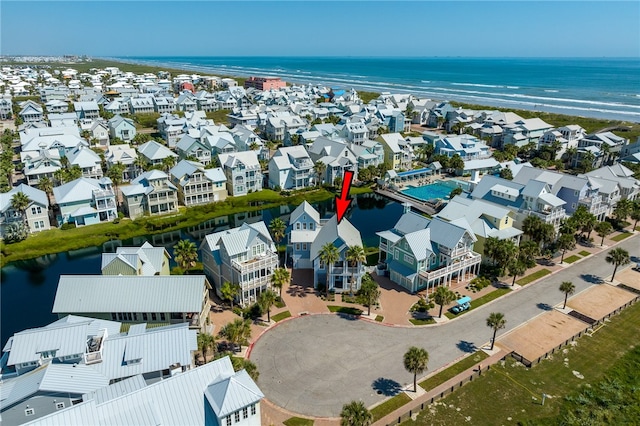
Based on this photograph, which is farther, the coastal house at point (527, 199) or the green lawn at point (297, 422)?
the coastal house at point (527, 199)

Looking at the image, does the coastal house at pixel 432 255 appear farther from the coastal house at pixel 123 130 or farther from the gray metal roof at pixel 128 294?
the coastal house at pixel 123 130

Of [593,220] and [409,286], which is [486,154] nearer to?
[593,220]

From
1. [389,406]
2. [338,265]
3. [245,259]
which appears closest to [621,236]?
[338,265]

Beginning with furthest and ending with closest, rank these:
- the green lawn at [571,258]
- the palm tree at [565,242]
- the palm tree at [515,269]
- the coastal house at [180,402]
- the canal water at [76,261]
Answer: the green lawn at [571,258], the palm tree at [565,242], the palm tree at [515,269], the canal water at [76,261], the coastal house at [180,402]

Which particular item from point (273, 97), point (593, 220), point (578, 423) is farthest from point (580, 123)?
point (578, 423)

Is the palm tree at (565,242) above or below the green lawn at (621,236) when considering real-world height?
above

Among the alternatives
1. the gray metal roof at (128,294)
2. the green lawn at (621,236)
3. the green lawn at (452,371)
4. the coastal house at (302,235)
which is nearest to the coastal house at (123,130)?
the coastal house at (302,235)

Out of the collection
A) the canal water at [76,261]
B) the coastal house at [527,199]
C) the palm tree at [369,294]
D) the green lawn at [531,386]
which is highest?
the coastal house at [527,199]
